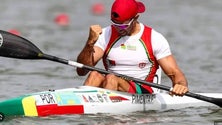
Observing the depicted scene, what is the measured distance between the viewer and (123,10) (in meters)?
10.6

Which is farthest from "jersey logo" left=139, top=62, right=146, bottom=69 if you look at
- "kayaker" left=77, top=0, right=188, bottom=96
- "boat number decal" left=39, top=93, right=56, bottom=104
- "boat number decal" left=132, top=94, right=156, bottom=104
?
"boat number decal" left=39, top=93, right=56, bottom=104

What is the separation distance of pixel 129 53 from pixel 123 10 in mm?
687

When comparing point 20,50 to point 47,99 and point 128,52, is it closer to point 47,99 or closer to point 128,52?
point 47,99

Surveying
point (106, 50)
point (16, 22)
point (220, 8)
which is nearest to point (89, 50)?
point (106, 50)

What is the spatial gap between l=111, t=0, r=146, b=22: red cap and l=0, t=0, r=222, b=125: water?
4.08 ft

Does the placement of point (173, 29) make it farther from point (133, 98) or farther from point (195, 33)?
point (133, 98)

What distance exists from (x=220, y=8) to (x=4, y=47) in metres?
14.8

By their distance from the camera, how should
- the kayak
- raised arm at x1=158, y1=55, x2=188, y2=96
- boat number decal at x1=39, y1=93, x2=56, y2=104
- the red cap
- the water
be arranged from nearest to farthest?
the kayak, boat number decal at x1=39, y1=93, x2=56, y2=104, raised arm at x1=158, y1=55, x2=188, y2=96, the red cap, the water

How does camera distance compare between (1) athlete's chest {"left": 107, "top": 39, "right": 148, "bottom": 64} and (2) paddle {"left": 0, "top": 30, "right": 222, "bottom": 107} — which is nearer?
(2) paddle {"left": 0, "top": 30, "right": 222, "bottom": 107}

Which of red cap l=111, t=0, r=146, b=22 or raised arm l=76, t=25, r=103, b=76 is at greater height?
red cap l=111, t=0, r=146, b=22

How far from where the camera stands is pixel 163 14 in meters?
23.6

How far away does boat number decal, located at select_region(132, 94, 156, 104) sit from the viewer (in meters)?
10.9

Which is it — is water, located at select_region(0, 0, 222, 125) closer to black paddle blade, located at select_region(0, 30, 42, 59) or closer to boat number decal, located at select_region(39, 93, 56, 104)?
boat number decal, located at select_region(39, 93, 56, 104)

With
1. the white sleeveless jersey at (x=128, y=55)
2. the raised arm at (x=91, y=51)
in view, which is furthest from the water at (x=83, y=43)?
the raised arm at (x=91, y=51)
